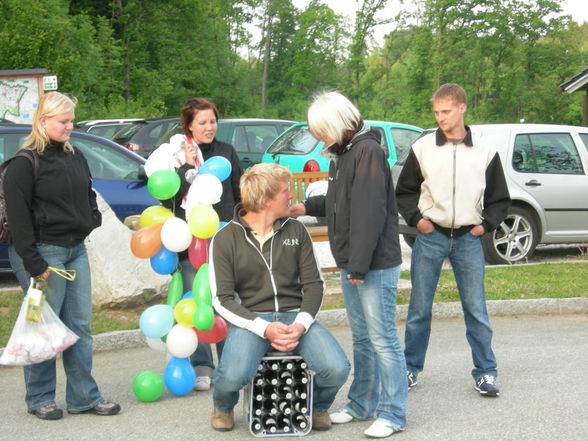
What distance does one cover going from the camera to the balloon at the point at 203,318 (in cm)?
538

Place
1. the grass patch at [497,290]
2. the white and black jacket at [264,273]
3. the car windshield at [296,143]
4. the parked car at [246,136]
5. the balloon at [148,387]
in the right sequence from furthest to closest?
the parked car at [246,136] → the car windshield at [296,143] → the grass patch at [497,290] → the balloon at [148,387] → the white and black jacket at [264,273]

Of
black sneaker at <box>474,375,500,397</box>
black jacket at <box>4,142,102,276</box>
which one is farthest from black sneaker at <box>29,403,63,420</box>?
black sneaker at <box>474,375,500,397</box>

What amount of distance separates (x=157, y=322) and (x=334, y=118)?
5.86 ft

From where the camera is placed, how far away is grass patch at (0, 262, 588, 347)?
305 inches

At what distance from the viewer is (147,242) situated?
18.7 feet

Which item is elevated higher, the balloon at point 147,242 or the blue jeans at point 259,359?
the balloon at point 147,242

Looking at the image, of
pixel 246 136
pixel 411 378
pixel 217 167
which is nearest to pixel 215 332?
pixel 217 167

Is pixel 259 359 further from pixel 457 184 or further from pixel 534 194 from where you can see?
pixel 534 194

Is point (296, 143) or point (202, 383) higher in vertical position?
point (296, 143)

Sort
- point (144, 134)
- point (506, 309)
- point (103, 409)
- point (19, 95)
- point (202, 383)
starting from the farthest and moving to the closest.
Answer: point (144, 134) < point (19, 95) < point (506, 309) < point (202, 383) < point (103, 409)

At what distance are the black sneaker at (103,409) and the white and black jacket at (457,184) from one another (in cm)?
218

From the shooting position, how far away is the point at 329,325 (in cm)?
807

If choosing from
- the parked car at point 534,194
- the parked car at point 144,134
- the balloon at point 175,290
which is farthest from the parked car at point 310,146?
the balloon at point 175,290

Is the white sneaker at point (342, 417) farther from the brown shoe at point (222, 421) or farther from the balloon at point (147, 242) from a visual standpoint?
the balloon at point (147, 242)
